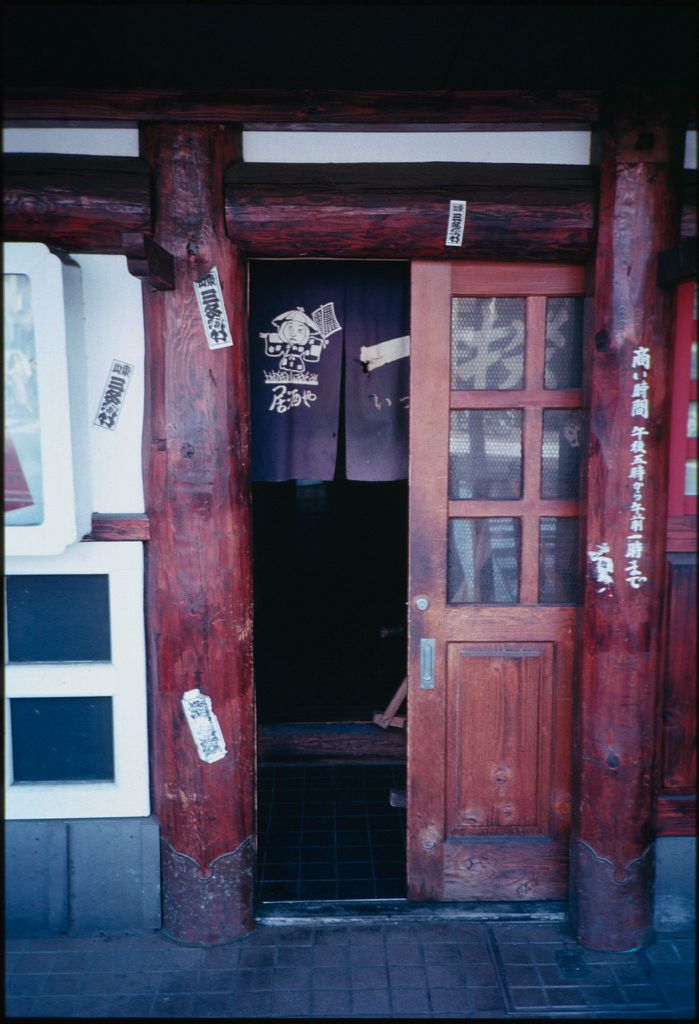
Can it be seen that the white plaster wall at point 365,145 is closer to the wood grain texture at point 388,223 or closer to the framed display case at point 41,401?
the wood grain texture at point 388,223

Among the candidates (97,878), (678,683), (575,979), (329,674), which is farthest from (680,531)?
(329,674)

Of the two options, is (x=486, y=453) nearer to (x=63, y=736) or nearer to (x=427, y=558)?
(x=427, y=558)

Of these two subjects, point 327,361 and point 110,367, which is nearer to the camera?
point 110,367

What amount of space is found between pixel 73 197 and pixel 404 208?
5.51ft

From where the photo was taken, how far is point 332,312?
15.1ft

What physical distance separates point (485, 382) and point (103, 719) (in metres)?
2.85

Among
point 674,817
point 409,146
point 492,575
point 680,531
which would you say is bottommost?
point 674,817

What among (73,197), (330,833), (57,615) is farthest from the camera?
(330,833)

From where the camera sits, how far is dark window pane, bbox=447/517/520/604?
4277 millimetres

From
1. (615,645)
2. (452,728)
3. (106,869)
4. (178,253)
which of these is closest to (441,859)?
(452,728)

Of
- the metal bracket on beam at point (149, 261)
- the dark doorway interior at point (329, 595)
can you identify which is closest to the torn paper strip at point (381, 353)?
the metal bracket on beam at point (149, 261)

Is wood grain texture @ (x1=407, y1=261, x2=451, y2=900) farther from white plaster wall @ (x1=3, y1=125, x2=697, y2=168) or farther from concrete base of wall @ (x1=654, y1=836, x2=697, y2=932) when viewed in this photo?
concrete base of wall @ (x1=654, y1=836, x2=697, y2=932)

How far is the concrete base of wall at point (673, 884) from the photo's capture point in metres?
4.22

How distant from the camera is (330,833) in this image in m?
5.29
